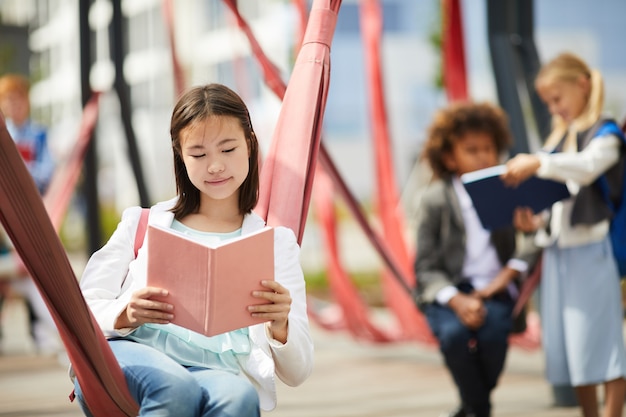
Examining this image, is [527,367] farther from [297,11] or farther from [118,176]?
[118,176]

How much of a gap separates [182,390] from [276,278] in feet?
1.05

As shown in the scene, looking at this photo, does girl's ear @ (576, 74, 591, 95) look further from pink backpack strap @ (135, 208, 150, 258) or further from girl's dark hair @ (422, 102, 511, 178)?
pink backpack strap @ (135, 208, 150, 258)

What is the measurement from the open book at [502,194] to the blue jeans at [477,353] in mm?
364

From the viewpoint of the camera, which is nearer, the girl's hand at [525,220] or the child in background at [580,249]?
the child in background at [580,249]

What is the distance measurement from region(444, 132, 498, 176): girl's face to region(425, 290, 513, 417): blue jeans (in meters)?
0.54

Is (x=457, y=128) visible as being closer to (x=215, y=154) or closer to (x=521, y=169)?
(x=521, y=169)

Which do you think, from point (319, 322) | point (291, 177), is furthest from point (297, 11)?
point (291, 177)

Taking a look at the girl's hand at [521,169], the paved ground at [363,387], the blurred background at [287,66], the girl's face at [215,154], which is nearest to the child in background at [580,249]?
the girl's hand at [521,169]

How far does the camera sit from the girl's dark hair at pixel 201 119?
2324 millimetres

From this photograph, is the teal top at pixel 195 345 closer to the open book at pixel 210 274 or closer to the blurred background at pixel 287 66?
the open book at pixel 210 274

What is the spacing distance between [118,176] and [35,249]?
30874 mm

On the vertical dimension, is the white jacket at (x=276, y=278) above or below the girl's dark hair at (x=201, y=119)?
below

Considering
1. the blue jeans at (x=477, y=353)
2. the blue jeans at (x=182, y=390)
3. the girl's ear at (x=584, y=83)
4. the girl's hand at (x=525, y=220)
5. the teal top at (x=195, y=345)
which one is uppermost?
the girl's ear at (x=584, y=83)

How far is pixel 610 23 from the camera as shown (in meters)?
40.2
